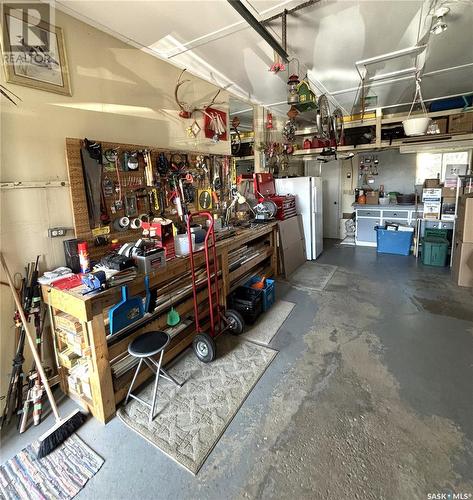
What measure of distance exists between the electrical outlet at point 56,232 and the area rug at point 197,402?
1336mm

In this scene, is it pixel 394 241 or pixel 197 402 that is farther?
pixel 394 241

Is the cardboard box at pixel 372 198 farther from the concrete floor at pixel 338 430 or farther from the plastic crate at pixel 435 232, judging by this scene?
the concrete floor at pixel 338 430

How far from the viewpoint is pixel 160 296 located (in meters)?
2.32

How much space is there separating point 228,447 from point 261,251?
8.19 ft

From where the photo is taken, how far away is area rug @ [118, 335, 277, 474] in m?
1.62

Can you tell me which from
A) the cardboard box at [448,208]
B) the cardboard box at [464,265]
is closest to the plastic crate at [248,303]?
the cardboard box at [464,265]

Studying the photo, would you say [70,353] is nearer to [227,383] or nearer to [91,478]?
[91,478]

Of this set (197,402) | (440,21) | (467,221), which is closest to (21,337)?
(197,402)

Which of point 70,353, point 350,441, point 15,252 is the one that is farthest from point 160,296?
point 350,441

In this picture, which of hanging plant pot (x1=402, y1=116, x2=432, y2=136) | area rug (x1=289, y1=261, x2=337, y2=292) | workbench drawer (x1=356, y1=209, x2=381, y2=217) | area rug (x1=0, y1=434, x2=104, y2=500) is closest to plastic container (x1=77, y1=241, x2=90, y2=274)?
area rug (x1=0, y1=434, x2=104, y2=500)

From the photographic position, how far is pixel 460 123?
4.30 metres

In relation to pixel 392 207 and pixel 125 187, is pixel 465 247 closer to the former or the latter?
pixel 392 207

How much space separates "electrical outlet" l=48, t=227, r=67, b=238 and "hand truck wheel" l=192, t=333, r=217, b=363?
135 cm

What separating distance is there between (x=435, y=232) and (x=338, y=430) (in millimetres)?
4643
